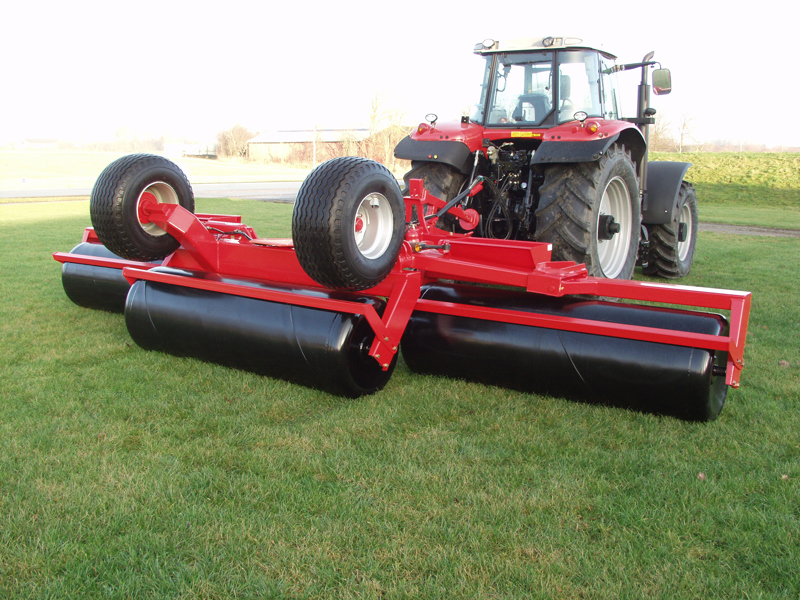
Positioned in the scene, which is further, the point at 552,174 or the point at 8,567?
the point at 552,174

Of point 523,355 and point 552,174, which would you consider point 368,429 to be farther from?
point 552,174

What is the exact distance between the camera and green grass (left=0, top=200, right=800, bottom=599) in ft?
6.53

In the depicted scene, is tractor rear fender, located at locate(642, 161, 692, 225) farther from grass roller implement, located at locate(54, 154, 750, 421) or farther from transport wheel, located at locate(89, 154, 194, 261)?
transport wheel, located at locate(89, 154, 194, 261)

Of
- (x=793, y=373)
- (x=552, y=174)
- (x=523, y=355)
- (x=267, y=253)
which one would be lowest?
(x=793, y=373)

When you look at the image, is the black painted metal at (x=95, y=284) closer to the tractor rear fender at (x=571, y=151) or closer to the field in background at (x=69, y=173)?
the tractor rear fender at (x=571, y=151)

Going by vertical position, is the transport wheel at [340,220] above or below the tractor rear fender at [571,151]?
below

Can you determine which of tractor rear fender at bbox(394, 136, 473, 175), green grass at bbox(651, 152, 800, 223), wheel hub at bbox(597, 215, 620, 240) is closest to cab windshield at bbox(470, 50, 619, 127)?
tractor rear fender at bbox(394, 136, 473, 175)

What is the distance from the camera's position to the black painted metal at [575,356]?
122 inches

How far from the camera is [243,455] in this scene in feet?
9.04

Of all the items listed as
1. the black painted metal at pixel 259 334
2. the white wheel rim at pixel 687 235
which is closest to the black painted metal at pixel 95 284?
the black painted metal at pixel 259 334

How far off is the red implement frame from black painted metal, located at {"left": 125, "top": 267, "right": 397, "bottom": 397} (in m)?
0.07

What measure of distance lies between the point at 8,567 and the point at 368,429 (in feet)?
5.02

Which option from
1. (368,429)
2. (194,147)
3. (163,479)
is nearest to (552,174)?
(368,429)

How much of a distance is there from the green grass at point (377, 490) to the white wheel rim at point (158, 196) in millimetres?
815
